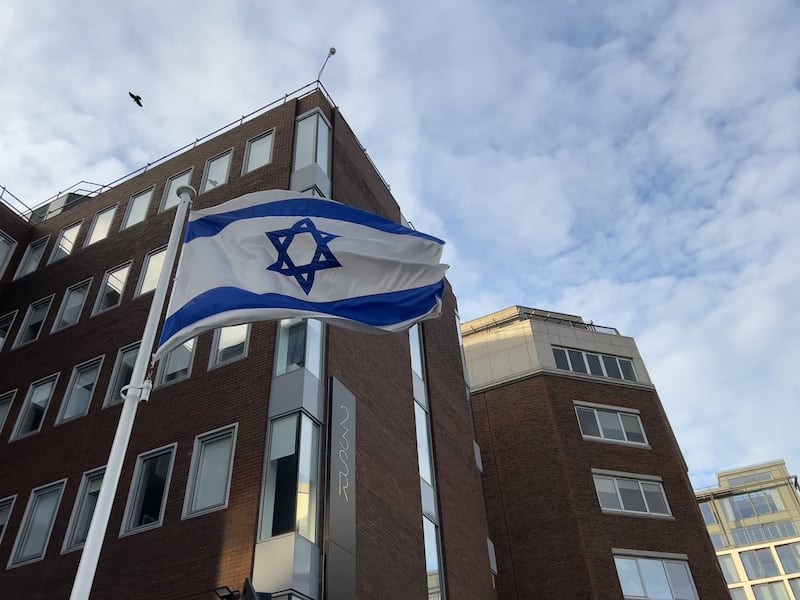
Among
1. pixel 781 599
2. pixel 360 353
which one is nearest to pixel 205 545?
pixel 360 353

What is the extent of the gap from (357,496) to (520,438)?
20.0m

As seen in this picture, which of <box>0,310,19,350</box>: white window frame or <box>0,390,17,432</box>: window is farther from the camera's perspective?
<box>0,310,19,350</box>: white window frame

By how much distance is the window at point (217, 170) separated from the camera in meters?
25.2

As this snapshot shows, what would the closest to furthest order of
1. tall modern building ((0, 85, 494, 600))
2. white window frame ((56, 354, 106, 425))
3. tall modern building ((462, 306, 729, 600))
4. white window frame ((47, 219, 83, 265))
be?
tall modern building ((0, 85, 494, 600)) < white window frame ((56, 354, 106, 425)) < white window frame ((47, 219, 83, 265)) < tall modern building ((462, 306, 729, 600))

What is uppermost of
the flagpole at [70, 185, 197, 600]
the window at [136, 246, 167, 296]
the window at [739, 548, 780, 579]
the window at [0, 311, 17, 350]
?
the window at [739, 548, 780, 579]

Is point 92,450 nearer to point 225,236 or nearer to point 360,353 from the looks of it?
point 360,353

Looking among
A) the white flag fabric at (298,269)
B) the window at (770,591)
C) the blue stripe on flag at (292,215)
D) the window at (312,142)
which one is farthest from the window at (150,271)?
the window at (770,591)

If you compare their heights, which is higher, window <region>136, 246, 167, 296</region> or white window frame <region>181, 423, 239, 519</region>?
window <region>136, 246, 167, 296</region>

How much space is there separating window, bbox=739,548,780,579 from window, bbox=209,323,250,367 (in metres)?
91.2

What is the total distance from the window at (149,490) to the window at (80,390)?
407cm

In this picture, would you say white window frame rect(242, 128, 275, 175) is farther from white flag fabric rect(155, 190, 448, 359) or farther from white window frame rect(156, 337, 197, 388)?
white flag fabric rect(155, 190, 448, 359)

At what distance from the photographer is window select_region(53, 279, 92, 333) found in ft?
82.2

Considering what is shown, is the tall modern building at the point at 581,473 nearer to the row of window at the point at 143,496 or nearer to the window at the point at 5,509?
the row of window at the point at 143,496

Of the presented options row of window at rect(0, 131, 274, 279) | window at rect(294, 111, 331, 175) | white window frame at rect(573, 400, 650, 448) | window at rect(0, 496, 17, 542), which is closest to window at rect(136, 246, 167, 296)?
row of window at rect(0, 131, 274, 279)
